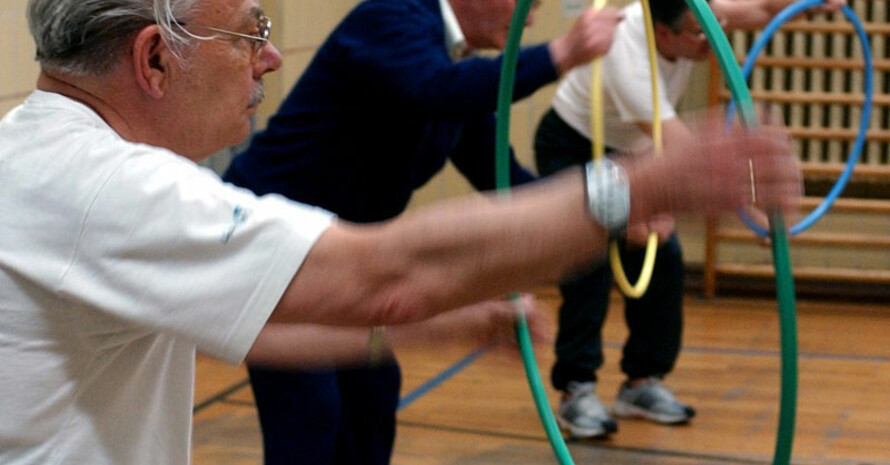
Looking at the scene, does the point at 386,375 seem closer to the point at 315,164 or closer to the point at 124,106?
the point at 315,164

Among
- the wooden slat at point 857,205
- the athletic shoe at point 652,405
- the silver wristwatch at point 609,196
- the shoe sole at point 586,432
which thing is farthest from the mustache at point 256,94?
the wooden slat at point 857,205

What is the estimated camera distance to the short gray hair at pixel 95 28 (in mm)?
1310

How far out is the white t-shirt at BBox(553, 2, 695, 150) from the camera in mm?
3604

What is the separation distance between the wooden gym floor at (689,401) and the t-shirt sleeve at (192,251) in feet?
6.30

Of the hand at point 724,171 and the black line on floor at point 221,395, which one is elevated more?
the hand at point 724,171

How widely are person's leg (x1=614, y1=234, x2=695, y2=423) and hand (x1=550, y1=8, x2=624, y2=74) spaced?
129 centimetres

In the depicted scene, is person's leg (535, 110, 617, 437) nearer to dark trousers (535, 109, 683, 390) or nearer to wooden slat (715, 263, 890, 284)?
dark trousers (535, 109, 683, 390)

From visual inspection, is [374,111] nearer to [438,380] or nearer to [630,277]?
[630,277]

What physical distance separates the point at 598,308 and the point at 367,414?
4.08ft

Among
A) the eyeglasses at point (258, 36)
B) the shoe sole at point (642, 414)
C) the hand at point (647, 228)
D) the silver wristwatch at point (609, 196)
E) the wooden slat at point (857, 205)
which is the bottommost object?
the shoe sole at point (642, 414)

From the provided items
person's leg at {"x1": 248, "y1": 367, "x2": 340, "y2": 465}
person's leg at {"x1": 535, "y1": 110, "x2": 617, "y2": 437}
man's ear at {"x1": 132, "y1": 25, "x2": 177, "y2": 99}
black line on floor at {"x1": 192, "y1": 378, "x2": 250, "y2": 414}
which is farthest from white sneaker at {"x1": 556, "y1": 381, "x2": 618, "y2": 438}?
man's ear at {"x1": 132, "y1": 25, "x2": 177, "y2": 99}

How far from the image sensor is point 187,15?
1.36m

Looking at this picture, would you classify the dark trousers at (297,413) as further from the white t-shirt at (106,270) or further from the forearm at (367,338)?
the white t-shirt at (106,270)

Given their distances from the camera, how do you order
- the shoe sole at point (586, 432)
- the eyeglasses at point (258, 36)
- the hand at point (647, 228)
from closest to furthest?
the hand at point (647, 228) < the eyeglasses at point (258, 36) < the shoe sole at point (586, 432)
